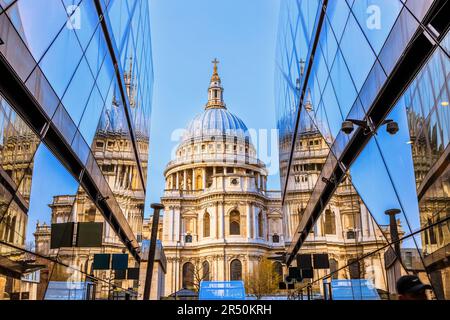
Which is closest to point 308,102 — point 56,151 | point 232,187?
point 56,151

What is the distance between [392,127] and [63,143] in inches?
268

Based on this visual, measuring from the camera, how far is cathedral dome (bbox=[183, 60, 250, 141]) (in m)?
105

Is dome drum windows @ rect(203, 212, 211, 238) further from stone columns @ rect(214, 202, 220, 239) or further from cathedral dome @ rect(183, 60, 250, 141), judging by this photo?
cathedral dome @ rect(183, 60, 250, 141)

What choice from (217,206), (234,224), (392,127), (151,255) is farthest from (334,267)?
(234,224)

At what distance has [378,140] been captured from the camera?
884cm

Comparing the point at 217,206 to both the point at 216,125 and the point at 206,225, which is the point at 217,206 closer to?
the point at 206,225

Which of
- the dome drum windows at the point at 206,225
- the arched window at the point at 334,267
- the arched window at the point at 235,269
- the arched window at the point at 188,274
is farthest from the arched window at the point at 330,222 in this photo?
the dome drum windows at the point at 206,225

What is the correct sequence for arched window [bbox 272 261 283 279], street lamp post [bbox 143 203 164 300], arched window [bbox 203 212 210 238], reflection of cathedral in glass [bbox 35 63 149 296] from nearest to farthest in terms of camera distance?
reflection of cathedral in glass [bbox 35 63 149 296] → street lamp post [bbox 143 203 164 300] → arched window [bbox 272 261 283 279] → arched window [bbox 203 212 210 238]

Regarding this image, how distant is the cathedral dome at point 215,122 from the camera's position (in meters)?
105

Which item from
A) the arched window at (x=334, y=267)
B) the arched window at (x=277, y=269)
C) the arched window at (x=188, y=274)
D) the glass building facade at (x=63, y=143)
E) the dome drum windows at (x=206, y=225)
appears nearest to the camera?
the glass building facade at (x=63, y=143)

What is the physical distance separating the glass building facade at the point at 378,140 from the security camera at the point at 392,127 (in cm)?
2

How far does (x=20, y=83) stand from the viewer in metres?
7.41

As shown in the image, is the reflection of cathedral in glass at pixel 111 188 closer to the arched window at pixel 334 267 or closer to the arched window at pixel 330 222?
the arched window at pixel 334 267

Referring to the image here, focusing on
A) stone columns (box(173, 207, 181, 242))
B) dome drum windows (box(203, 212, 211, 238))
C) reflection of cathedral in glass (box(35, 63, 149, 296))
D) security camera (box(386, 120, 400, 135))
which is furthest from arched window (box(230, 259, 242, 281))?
security camera (box(386, 120, 400, 135))
